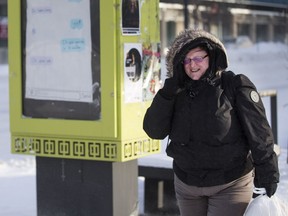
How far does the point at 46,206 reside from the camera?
540cm

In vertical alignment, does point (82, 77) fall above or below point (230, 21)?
below

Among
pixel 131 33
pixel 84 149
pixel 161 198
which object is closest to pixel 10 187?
pixel 161 198

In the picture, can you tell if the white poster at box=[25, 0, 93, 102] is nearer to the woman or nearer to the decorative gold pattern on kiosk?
the decorative gold pattern on kiosk

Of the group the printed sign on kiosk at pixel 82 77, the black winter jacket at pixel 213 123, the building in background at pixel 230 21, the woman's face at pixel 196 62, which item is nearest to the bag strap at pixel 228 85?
the black winter jacket at pixel 213 123

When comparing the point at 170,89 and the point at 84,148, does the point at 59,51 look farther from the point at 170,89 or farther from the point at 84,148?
the point at 170,89

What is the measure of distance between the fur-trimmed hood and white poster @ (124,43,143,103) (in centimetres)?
143

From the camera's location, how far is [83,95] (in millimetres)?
5098

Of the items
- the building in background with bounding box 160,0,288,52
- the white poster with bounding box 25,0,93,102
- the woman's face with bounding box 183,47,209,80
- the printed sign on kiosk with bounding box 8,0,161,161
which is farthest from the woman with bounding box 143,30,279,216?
the building in background with bounding box 160,0,288,52

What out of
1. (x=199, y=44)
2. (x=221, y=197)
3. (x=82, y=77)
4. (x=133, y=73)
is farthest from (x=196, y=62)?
(x=82, y=77)

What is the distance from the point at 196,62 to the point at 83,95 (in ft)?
5.73

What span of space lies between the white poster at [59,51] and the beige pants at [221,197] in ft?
5.59

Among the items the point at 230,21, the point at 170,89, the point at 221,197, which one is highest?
the point at 230,21

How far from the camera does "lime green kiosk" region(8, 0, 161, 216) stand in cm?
495

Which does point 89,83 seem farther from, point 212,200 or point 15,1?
point 212,200
